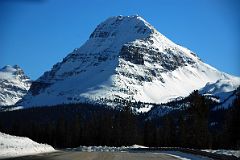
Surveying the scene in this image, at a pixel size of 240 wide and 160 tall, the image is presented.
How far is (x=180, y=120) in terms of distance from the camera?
11406cm

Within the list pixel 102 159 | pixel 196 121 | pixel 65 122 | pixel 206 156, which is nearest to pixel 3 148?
pixel 102 159

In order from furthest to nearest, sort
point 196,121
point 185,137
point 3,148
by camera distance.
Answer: point 185,137
point 196,121
point 3,148

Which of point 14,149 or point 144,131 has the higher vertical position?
point 144,131

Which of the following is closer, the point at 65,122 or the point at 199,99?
the point at 199,99

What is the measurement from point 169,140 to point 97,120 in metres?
27.6

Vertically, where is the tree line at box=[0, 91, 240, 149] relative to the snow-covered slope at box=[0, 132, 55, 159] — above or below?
above

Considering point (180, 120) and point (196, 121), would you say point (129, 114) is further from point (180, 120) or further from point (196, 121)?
point (196, 121)

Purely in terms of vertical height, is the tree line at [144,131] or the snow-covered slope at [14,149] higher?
the tree line at [144,131]

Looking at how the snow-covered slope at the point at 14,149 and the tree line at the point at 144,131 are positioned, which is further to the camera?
the tree line at the point at 144,131

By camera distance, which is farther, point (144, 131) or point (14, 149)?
point (144, 131)

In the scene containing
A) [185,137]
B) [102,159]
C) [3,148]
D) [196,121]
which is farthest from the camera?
[185,137]

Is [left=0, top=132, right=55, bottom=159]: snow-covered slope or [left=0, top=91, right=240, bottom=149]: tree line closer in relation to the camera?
[left=0, top=132, right=55, bottom=159]: snow-covered slope

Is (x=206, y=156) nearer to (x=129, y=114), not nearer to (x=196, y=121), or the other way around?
(x=196, y=121)

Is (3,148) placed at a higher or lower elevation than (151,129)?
lower
